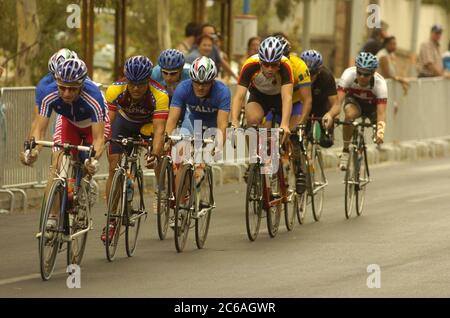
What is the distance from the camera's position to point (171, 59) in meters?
15.4

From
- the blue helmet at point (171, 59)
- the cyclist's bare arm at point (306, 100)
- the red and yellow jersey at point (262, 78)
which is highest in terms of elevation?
the blue helmet at point (171, 59)

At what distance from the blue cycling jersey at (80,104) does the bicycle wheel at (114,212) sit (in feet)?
2.01

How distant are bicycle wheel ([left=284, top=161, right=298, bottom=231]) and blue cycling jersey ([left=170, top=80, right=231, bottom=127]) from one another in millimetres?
→ 1408

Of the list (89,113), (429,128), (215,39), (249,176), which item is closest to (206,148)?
(249,176)

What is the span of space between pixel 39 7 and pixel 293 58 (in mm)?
8093

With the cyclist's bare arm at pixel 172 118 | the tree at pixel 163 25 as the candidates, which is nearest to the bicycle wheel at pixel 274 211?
the cyclist's bare arm at pixel 172 118

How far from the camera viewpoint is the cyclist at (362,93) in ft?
57.4

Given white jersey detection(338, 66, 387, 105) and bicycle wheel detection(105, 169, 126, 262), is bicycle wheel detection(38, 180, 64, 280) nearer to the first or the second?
bicycle wheel detection(105, 169, 126, 262)

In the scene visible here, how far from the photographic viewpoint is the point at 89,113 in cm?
1304

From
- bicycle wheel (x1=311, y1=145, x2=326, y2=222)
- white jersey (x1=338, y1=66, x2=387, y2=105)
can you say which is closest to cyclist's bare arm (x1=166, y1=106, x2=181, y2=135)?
bicycle wheel (x1=311, y1=145, x2=326, y2=222)

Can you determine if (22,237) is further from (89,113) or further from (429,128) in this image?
(429,128)

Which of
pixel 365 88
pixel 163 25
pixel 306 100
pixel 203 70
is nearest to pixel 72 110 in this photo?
pixel 203 70

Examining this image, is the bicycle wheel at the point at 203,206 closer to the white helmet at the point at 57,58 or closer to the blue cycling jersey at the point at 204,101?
the blue cycling jersey at the point at 204,101

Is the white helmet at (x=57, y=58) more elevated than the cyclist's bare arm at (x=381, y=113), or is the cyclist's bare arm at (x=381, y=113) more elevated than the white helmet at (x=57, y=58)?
the white helmet at (x=57, y=58)
